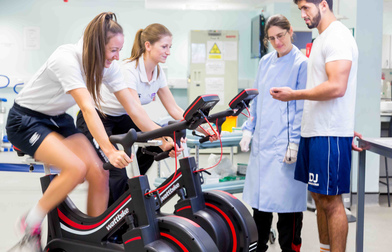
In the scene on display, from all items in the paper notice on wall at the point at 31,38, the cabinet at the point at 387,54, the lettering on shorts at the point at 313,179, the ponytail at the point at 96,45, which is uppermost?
the paper notice on wall at the point at 31,38

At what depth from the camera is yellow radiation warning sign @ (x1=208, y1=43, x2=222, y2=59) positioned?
25.3 feet

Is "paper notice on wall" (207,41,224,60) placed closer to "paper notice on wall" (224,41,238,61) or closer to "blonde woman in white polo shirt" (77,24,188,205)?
"paper notice on wall" (224,41,238,61)

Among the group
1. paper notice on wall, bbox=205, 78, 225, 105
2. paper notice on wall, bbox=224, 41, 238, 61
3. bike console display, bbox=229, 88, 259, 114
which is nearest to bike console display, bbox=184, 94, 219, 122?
bike console display, bbox=229, 88, 259, 114

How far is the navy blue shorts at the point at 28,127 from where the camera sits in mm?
2244

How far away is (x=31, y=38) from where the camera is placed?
8273 millimetres

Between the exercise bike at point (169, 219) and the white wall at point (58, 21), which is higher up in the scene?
the white wall at point (58, 21)

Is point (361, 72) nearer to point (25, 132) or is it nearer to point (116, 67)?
point (116, 67)

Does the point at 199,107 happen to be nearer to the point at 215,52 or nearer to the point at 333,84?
the point at 333,84

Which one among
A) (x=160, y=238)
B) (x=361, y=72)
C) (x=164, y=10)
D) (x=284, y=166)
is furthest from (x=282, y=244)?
(x=164, y=10)

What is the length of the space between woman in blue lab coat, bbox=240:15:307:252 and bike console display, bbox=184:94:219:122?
0.96 metres

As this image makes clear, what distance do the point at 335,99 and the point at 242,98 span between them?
1.99ft

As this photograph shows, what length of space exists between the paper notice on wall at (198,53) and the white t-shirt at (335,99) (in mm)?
5372

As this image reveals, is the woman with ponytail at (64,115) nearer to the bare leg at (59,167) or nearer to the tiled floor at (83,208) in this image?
the bare leg at (59,167)

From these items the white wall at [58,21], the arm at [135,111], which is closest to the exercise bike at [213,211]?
the arm at [135,111]
